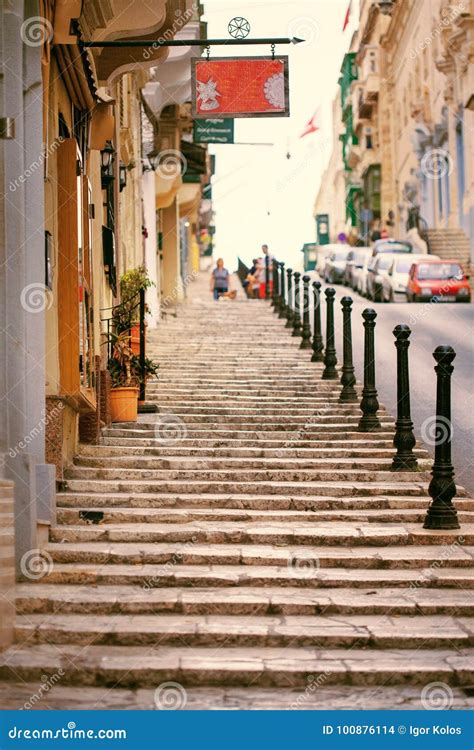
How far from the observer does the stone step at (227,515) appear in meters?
10.2

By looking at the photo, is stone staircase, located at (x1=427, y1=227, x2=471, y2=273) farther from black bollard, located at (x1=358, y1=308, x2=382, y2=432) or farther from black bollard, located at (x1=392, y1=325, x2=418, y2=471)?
black bollard, located at (x1=392, y1=325, x2=418, y2=471)

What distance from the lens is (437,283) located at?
33625 millimetres

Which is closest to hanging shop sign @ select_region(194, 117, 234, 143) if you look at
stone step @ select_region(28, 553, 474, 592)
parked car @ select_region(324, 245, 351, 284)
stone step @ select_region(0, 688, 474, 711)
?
stone step @ select_region(28, 553, 474, 592)

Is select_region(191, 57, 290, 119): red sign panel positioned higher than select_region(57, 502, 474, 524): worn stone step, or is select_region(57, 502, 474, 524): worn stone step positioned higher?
select_region(191, 57, 290, 119): red sign panel

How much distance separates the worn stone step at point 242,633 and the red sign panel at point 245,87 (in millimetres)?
5343

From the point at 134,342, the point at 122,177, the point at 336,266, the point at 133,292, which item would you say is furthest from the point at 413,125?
the point at 134,342

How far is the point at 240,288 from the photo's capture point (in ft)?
161

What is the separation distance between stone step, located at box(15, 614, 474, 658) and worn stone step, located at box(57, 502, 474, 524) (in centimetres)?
196

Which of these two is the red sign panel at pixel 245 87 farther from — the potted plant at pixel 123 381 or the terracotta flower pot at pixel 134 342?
the terracotta flower pot at pixel 134 342

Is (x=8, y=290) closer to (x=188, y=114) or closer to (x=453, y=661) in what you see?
(x=453, y=661)

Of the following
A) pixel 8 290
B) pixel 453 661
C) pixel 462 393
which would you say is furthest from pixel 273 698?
pixel 462 393

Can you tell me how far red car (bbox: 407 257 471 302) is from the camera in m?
33.2

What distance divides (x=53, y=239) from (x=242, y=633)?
414cm

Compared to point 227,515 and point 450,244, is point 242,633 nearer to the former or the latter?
point 227,515
